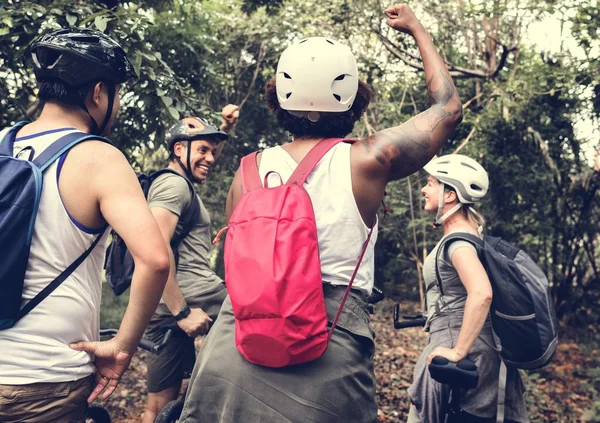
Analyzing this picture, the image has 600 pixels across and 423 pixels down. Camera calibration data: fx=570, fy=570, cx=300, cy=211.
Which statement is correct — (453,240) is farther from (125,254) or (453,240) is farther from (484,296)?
(125,254)

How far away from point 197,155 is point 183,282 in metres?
0.93

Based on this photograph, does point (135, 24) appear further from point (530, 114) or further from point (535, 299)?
point (530, 114)

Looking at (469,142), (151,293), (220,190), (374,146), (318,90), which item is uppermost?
(318,90)

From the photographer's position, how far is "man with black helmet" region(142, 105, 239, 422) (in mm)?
3539

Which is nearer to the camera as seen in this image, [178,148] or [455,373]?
[455,373]

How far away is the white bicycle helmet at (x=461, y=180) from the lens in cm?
331

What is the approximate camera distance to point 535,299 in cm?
304

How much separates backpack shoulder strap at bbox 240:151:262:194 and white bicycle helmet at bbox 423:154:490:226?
5.00 ft

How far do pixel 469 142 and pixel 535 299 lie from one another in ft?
21.1

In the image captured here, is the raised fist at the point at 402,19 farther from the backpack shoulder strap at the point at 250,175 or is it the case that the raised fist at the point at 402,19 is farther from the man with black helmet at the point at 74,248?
the man with black helmet at the point at 74,248

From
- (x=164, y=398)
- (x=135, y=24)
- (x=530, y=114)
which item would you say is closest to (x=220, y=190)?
(x=530, y=114)

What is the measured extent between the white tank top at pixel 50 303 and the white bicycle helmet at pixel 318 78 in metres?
0.81

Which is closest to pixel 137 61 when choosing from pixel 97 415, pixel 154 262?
pixel 97 415

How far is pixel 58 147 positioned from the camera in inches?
75.0
